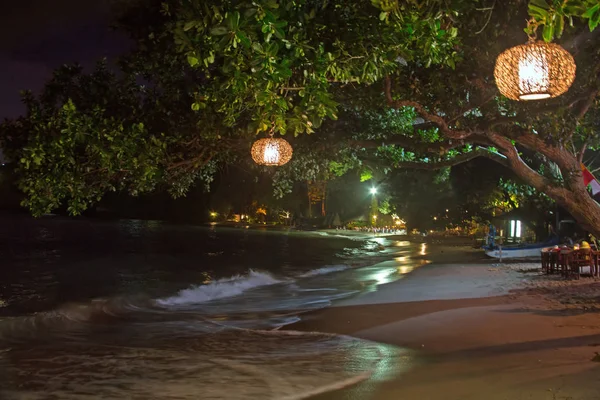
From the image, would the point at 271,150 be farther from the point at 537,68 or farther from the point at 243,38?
the point at 537,68

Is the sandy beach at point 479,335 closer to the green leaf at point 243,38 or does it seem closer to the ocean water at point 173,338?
the ocean water at point 173,338

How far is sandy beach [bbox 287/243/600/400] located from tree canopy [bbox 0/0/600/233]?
241 centimetres

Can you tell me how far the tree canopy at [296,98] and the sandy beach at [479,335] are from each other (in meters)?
2.41

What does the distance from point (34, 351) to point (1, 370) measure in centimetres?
173

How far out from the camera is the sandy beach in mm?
6785

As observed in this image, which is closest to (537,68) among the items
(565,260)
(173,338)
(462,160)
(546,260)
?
(462,160)

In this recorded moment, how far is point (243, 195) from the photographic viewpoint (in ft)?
266

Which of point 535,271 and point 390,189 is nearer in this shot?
point 535,271

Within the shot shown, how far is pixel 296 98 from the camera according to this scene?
9.39 meters

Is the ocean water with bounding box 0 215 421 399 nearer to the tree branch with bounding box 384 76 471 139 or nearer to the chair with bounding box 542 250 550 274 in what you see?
the tree branch with bounding box 384 76 471 139

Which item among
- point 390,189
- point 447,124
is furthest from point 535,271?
point 447,124

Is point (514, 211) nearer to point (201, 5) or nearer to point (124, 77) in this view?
point (124, 77)

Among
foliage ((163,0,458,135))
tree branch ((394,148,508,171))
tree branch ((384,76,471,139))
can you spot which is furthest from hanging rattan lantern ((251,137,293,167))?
tree branch ((394,148,508,171))

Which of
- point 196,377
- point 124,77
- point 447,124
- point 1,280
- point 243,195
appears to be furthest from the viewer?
point 243,195
